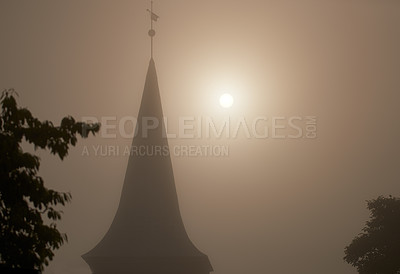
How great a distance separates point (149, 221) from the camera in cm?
8312

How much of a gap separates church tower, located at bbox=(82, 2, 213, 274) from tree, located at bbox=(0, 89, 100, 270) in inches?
2309

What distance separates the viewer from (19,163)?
69.0 feet

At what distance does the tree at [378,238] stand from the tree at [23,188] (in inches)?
1565

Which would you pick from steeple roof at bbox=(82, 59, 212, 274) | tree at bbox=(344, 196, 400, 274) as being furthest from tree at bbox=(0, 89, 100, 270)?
steeple roof at bbox=(82, 59, 212, 274)

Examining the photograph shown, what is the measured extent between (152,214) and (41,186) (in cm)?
6255

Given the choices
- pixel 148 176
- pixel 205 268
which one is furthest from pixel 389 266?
pixel 148 176

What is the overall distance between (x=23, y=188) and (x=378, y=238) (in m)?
41.5

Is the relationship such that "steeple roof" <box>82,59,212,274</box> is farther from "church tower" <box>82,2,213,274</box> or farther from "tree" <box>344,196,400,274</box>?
"tree" <box>344,196,400,274</box>

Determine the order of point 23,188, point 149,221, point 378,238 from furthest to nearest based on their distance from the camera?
point 149,221
point 378,238
point 23,188

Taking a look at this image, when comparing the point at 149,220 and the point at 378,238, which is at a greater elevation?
the point at 149,220

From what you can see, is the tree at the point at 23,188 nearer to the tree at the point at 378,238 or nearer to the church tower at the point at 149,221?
the tree at the point at 378,238

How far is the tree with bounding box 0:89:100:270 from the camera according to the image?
68.9ft

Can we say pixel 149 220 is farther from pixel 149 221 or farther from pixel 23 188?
pixel 23 188

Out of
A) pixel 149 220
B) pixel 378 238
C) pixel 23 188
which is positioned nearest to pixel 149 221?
pixel 149 220
